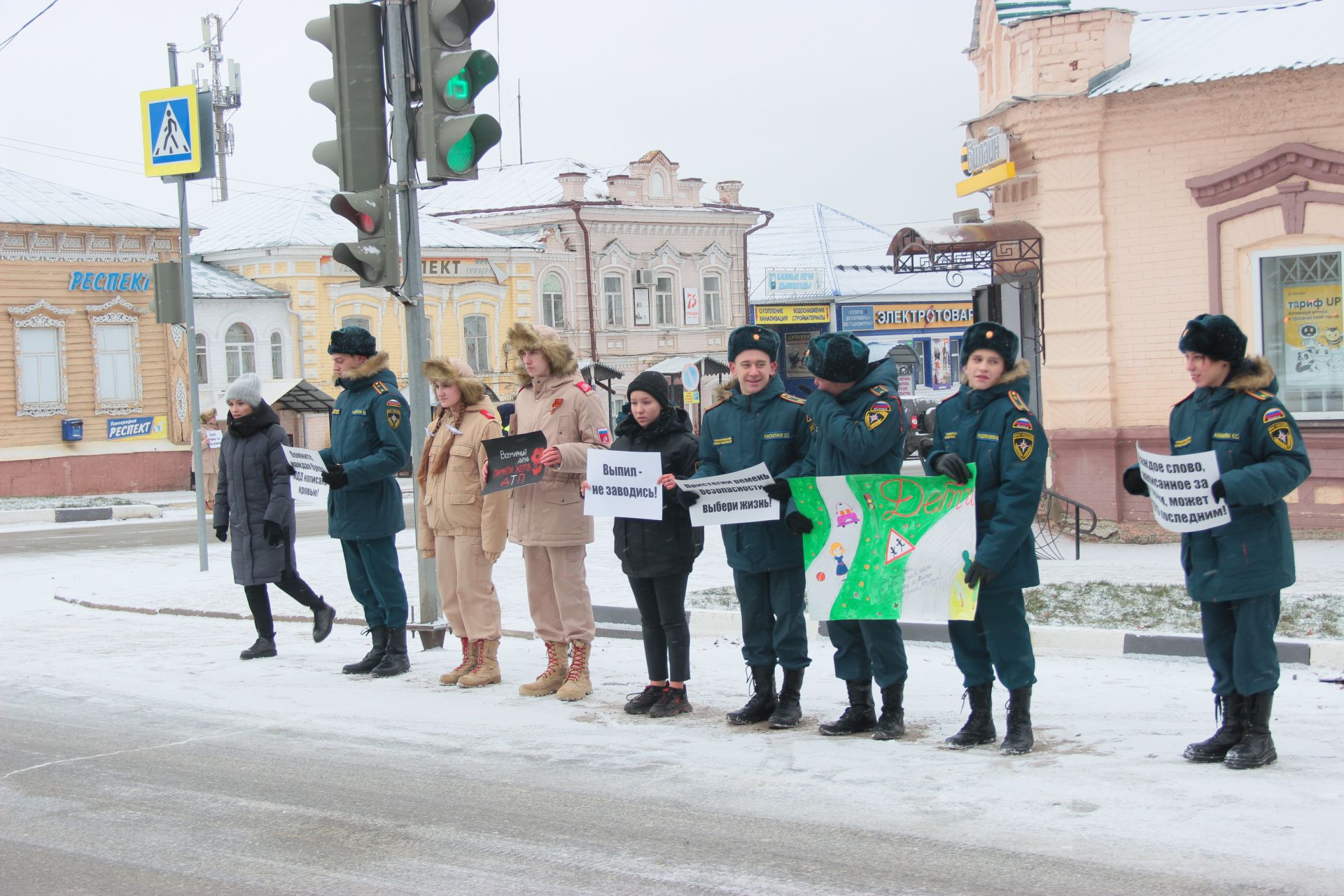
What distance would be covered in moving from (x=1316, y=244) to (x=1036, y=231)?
9.05 ft

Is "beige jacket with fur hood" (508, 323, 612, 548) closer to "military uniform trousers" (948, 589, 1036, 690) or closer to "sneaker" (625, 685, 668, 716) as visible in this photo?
"sneaker" (625, 685, 668, 716)

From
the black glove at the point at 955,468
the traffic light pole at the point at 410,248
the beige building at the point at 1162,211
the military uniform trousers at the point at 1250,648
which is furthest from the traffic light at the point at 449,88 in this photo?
the beige building at the point at 1162,211

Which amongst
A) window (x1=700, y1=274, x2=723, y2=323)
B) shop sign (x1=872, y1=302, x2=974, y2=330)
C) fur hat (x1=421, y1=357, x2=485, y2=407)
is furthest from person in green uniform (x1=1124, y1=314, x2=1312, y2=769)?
shop sign (x1=872, y1=302, x2=974, y2=330)

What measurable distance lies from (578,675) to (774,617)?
1325 millimetres

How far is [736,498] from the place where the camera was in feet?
22.0

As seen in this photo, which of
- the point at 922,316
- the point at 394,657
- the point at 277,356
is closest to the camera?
the point at 394,657

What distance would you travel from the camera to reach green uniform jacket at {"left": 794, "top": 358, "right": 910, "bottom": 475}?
6281 mm

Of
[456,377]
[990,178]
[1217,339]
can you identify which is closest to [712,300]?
[990,178]

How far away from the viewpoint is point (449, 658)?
29.3 ft

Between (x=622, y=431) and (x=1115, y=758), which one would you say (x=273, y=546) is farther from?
(x=1115, y=758)

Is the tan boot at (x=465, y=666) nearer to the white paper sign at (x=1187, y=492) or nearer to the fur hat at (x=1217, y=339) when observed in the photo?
the white paper sign at (x=1187, y=492)

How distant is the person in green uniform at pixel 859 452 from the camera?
248 inches

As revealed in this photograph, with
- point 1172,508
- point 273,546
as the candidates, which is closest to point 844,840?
point 1172,508

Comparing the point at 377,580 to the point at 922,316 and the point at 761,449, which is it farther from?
the point at 922,316
